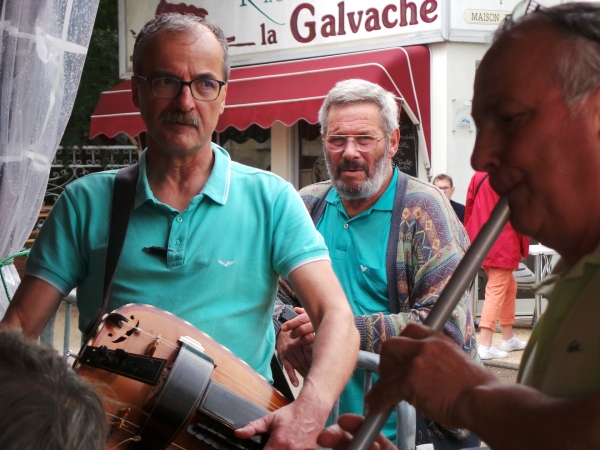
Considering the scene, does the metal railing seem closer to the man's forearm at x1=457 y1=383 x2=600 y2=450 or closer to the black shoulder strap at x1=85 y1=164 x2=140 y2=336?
the black shoulder strap at x1=85 y1=164 x2=140 y2=336

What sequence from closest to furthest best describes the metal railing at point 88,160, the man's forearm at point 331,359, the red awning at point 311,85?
the man's forearm at point 331,359, the red awning at point 311,85, the metal railing at point 88,160

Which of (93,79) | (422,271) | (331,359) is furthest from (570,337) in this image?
(93,79)

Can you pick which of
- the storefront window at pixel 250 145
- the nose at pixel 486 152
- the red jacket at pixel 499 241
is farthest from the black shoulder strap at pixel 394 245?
the storefront window at pixel 250 145

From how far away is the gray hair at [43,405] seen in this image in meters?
1.08

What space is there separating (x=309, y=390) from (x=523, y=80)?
3.57ft

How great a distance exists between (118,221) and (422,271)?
3.55 ft

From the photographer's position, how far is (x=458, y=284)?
1285mm

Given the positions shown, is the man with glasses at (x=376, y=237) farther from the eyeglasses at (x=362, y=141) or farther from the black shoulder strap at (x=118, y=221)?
the black shoulder strap at (x=118, y=221)

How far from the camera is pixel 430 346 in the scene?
4.06 ft

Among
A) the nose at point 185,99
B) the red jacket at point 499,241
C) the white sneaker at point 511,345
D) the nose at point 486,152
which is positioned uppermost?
the nose at point 185,99

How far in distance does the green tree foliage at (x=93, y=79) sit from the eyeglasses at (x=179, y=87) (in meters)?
13.0

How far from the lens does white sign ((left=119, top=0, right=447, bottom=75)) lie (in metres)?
10.4

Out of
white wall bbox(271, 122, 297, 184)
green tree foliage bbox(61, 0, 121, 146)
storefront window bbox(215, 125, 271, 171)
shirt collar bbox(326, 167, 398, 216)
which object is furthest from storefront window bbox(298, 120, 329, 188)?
shirt collar bbox(326, 167, 398, 216)

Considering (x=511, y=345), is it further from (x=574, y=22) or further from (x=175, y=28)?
(x=574, y=22)
